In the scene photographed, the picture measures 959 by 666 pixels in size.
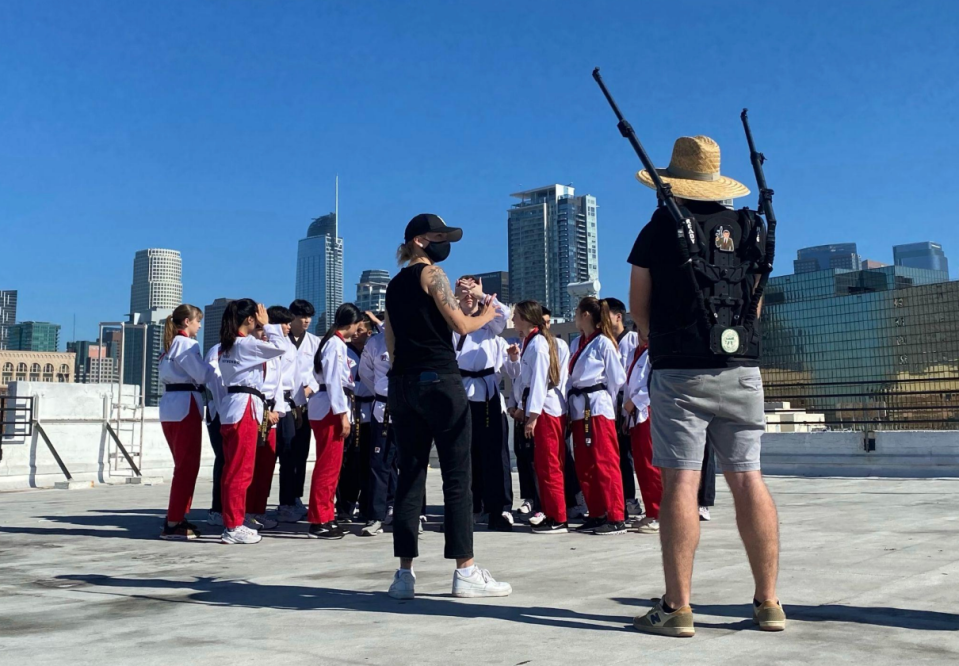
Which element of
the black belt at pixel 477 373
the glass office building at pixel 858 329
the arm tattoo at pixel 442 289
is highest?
the glass office building at pixel 858 329

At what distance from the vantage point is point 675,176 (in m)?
3.99

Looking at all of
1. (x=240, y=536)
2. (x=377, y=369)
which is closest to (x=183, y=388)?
(x=240, y=536)

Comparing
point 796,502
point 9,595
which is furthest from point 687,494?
point 796,502

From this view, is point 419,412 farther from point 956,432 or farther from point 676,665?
point 956,432

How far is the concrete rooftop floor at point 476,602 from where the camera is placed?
3.13 meters

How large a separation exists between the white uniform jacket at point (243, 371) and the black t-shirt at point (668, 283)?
379 cm

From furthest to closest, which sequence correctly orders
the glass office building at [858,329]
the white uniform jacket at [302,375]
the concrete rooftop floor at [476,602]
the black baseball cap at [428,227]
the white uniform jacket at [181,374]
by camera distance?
the glass office building at [858,329]
the white uniform jacket at [302,375]
the white uniform jacket at [181,374]
the black baseball cap at [428,227]
the concrete rooftop floor at [476,602]

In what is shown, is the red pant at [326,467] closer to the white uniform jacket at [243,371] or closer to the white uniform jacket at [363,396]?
the white uniform jacket at [243,371]

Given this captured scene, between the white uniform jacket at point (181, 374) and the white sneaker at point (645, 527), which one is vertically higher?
the white uniform jacket at point (181, 374)

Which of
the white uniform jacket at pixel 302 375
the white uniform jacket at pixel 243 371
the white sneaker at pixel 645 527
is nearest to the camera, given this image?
the white uniform jacket at pixel 243 371

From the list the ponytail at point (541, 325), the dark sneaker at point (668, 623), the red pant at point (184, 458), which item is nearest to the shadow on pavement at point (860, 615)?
the dark sneaker at point (668, 623)

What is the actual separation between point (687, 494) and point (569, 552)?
239 centimetres

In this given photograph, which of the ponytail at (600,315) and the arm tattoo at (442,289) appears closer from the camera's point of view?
the arm tattoo at (442,289)

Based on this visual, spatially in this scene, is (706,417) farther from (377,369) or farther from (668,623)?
(377,369)
